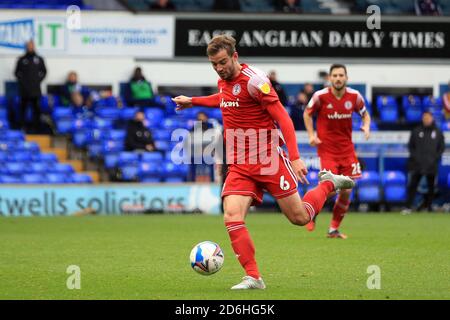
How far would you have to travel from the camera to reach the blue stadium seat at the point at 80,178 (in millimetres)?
23203

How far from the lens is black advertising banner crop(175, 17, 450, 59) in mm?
27359

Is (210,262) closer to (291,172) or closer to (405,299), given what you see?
(291,172)

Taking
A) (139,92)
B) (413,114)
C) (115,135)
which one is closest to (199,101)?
(115,135)

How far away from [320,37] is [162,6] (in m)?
4.11

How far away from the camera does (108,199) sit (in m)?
22.9

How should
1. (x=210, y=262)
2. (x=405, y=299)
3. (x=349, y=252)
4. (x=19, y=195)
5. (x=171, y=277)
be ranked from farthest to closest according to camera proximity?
1. (x=19, y=195)
2. (x=349, y=252)
3. (x=171, y=277)
4. (x=210, y=262)
5. (x=405, y=299)

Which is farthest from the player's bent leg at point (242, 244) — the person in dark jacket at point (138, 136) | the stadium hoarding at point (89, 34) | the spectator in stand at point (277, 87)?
the stadium hoarding at point (89, 34)

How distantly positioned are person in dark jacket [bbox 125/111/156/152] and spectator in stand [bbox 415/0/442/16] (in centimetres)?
834

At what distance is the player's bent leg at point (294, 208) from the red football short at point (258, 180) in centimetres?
6

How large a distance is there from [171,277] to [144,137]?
1400 cm

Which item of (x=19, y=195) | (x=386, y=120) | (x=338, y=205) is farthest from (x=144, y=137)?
(x=338, y=205)

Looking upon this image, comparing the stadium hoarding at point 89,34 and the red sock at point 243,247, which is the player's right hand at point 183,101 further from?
the stadium hoarding at point 89,34

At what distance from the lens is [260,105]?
31.3ft

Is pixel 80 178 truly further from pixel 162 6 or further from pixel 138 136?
pixel 162 6
